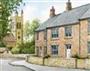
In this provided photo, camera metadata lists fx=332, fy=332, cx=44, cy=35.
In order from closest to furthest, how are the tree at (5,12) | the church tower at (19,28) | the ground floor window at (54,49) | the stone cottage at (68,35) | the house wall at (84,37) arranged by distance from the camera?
the tree at (5,12) < the house wall at (84,37) < the stone cottage at (68,35) < the ground floor window at (54,49) < the church tower at (19,28)

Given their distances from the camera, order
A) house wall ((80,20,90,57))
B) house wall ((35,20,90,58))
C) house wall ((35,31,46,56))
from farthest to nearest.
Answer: house wall ((35,31,46,56)), house wall ((35,20,90,58)), house wall ((80,20,90,57))

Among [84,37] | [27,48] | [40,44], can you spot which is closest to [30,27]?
[27,48]

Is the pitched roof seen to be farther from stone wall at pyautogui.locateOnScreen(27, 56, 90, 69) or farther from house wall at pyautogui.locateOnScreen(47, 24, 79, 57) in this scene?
stone wall at pyautogui.locateOnScreen(27, 56, 90, 69)

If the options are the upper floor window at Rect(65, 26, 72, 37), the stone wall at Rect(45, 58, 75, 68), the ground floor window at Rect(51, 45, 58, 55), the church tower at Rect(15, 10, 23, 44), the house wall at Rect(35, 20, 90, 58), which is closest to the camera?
the stone wall at Rect(45, 58, 75, 68)

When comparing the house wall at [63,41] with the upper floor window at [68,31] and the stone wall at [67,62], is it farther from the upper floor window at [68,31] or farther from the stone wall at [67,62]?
the stone wall at [67,62]

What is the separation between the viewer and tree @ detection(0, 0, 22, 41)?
23.0 m

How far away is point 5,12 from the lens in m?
23.4

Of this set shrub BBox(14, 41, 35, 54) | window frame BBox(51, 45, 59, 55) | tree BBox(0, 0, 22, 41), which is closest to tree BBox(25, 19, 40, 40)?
shrub BBox(14, 41, 35, 54)

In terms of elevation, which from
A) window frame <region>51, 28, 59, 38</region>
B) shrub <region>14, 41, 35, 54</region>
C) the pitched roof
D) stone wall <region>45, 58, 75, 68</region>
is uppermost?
the pitched roof

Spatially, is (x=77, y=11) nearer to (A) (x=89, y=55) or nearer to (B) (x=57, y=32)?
(B) (x=57, y=32)

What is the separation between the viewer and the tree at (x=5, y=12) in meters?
23.0

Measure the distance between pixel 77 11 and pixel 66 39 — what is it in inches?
238

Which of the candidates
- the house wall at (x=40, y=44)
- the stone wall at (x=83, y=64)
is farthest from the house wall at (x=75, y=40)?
the stone wall at (x=83, y=64)

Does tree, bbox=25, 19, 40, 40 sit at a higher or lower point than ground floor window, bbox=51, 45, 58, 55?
higher
